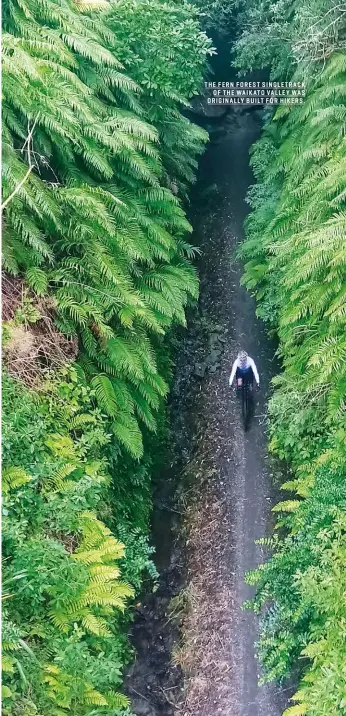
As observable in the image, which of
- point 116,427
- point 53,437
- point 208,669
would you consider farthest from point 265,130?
point 208,669

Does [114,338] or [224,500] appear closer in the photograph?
[114,338]

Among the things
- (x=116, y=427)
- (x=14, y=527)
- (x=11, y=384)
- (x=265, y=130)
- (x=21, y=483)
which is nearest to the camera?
(x=14, y=527)

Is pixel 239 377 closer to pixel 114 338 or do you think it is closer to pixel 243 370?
pixel 243 370

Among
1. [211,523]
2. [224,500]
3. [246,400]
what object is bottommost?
[211,523]

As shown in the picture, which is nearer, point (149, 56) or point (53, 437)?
point (53, 437)

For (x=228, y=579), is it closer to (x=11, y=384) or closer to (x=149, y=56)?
(x=11, y=384)

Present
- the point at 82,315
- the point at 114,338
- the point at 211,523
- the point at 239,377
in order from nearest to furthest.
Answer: the point at 82,315 → the point at 114,338 → the point at 211,523 → the point at 239,377

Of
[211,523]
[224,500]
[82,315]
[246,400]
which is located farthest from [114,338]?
[211,523]
